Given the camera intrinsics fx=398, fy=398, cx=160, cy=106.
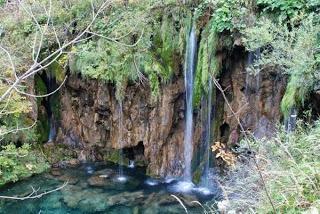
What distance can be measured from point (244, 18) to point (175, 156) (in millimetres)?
4264

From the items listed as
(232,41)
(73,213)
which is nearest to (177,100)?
(232,41)

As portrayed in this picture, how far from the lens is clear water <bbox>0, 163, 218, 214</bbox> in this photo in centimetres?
928

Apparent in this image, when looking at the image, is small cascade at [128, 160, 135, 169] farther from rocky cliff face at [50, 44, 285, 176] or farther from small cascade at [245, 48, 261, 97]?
small cascade at [245, 48, 261, 97]

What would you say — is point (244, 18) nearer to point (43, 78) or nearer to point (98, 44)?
point (98, 44)

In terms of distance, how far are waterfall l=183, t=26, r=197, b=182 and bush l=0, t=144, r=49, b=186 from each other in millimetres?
4103

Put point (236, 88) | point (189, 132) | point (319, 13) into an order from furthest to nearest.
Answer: point (189, 132) → point (236, 88) → point (319, 13)

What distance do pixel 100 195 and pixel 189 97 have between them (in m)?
3.39

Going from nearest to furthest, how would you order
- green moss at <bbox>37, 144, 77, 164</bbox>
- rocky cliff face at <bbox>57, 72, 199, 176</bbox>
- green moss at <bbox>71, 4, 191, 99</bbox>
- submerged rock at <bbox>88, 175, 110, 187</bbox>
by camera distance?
green moss at <bbox>71, 4, 191, 99</bbox>, submerged rock at <bbox>88, 175, 110, 187</bbox>, rocky cliff face at <bbox>57, 72, 199, 176</bbox>, green moss at <bbox>37, 144, 77, 164</bbox>

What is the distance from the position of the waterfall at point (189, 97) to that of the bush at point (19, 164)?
410cm

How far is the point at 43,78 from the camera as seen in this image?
12.5 m

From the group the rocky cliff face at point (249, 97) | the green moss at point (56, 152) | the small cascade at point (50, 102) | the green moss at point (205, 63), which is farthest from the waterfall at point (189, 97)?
the small cascade at point (50, 102)

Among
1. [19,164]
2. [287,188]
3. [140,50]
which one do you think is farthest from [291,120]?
[19,164]

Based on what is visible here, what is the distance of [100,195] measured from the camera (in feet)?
32.8

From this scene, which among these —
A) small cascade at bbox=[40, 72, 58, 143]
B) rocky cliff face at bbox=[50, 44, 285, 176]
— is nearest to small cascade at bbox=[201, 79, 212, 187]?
rocky cliff face at bbox=[50, 44, 285, 176]
